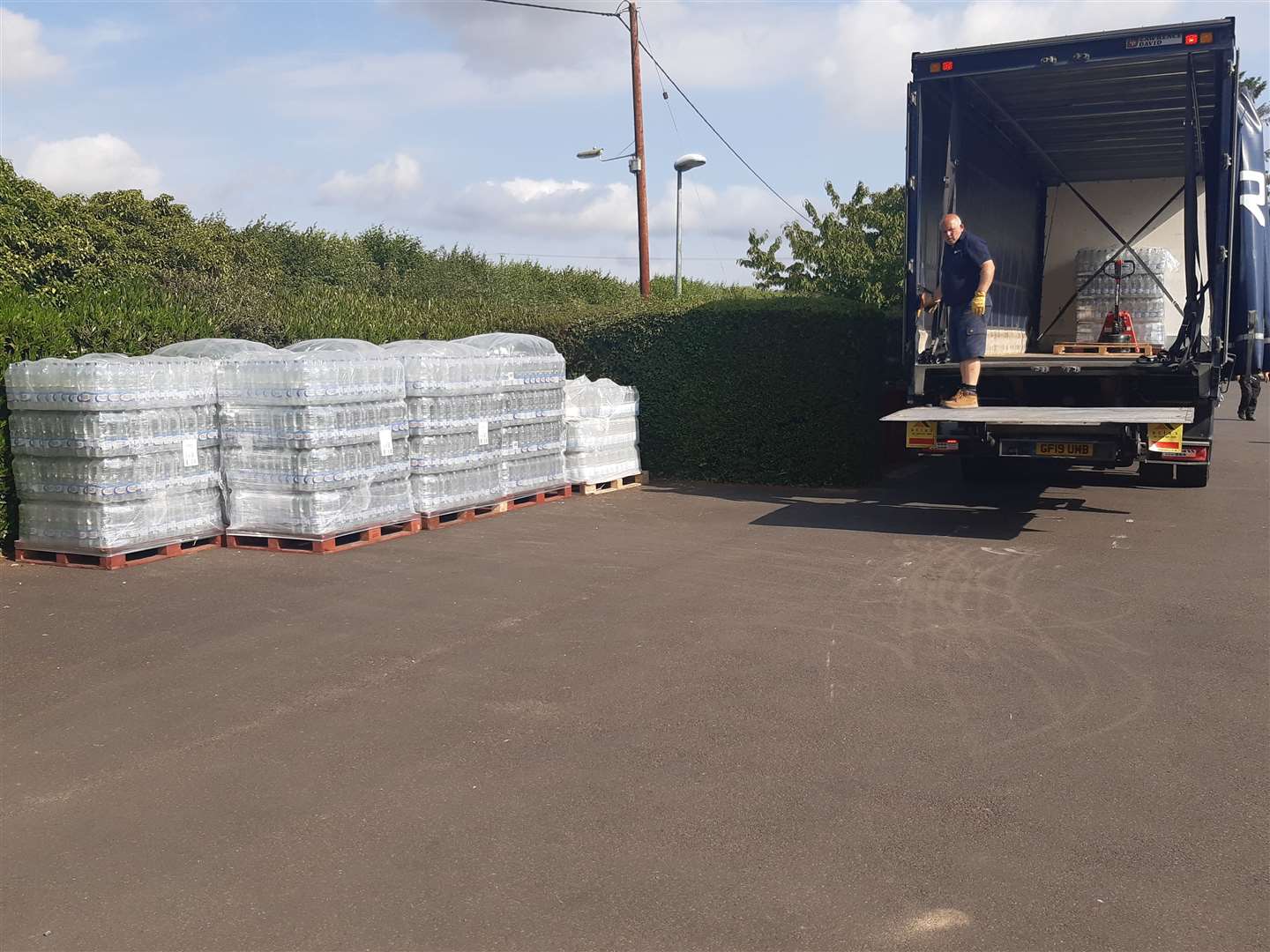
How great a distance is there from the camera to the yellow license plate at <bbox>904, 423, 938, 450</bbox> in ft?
34.4

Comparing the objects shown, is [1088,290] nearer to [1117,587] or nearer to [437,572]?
[1117,587]

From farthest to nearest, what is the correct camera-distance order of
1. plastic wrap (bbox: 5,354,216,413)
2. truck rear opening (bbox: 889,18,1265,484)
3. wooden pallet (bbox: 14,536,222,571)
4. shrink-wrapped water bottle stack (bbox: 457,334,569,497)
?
shrink-wrapped water bottle stack (bbox: 457,334,569,497), truck rear opening (bbox: 889,18,1265,484), wooden pallet (bbox: 14,536,222,571), plastic wrap (bbox: 5,354,216,413)

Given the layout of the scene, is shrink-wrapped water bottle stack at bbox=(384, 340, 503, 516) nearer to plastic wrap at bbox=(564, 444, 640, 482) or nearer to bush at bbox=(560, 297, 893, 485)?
plastic wrap at bbox=(564, 444, 640, 482)

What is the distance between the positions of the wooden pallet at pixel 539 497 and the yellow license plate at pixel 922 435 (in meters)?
4.09

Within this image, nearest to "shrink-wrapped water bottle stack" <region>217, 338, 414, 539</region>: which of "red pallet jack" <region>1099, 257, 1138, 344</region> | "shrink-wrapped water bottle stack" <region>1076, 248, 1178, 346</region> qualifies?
"red pallet jack" <region>1099, 257, 1138, 344</region>

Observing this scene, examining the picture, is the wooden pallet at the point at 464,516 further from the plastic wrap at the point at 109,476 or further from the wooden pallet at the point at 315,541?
the plastic wrap at the point at 109,476

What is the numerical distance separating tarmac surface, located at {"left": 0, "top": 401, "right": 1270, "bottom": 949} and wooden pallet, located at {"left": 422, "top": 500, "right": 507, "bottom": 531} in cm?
157

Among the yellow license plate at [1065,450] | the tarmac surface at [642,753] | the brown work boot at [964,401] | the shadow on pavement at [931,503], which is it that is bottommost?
the tarmac surface at [642,753]

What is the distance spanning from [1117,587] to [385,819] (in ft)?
18.9

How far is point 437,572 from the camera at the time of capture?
8.79 meters

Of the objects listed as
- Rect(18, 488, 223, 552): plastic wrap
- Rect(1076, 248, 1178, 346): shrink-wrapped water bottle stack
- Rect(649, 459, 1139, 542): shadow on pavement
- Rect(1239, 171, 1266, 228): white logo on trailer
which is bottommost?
Rect(649, 459, 1139, 542): shadow on pavement

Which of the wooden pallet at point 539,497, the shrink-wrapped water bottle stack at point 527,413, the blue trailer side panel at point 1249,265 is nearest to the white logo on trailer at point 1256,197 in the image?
the blue trailer side panel at point 1249,265

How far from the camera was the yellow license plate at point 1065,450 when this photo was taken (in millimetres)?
9992

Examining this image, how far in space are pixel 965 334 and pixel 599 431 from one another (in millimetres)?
4426
